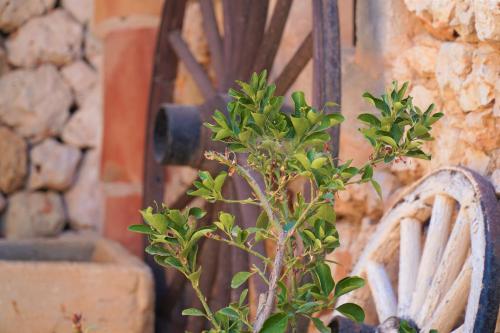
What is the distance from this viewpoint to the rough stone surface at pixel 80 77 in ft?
13.0

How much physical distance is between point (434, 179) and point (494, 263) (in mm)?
375

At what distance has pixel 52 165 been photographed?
3908 millimetres

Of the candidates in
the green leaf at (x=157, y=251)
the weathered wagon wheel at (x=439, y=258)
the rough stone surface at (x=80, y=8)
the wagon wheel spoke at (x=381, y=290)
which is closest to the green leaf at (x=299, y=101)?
the green leaf at (x=157, y=251)

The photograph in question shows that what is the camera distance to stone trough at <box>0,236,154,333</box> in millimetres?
2779

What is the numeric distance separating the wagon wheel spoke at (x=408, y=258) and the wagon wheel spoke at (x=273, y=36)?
0.80 meters

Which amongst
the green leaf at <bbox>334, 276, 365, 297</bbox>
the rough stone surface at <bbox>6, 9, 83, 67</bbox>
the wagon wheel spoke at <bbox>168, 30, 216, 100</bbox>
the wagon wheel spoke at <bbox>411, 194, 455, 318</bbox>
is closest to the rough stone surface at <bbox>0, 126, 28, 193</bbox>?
the rough stone surface at <bbox>6, 9, 83, 67</bbox>

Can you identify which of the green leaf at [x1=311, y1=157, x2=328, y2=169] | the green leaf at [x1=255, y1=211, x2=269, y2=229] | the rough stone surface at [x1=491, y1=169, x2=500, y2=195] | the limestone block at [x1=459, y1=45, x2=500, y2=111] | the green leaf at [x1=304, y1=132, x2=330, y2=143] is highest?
the limestone block at [x1=459, y1=45, x2=500, y2=111]

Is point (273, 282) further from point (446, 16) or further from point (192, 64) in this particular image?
point (192, 64)

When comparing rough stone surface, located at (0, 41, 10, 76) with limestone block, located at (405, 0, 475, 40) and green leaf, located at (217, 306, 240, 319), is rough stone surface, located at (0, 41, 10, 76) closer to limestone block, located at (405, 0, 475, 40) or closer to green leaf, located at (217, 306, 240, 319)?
limestone block, located at (405, 0, 475, 40)

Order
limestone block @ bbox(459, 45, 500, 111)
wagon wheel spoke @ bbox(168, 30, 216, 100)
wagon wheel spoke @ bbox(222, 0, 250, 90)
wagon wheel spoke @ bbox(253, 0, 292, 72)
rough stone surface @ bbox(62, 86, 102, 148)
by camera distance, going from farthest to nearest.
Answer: rough stone surface @ bbox(62, 86, 102, 148)
wagon wheel spoke @ bbox(168, 30, 216, 100)
wagon wheel spoke @ bbox(222, 0, 250, 90)
wagon wheel spoke @ bbox(253, 0, 292, 72)
limestone block @ bbox(459, 45, 500, 111)

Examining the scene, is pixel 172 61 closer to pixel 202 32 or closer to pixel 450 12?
pixel 202 32

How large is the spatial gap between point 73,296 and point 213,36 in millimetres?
1042

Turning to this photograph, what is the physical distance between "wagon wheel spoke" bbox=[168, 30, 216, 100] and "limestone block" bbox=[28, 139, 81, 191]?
28.7 inches

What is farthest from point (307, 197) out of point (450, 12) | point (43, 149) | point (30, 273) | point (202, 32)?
point (43, 149)
